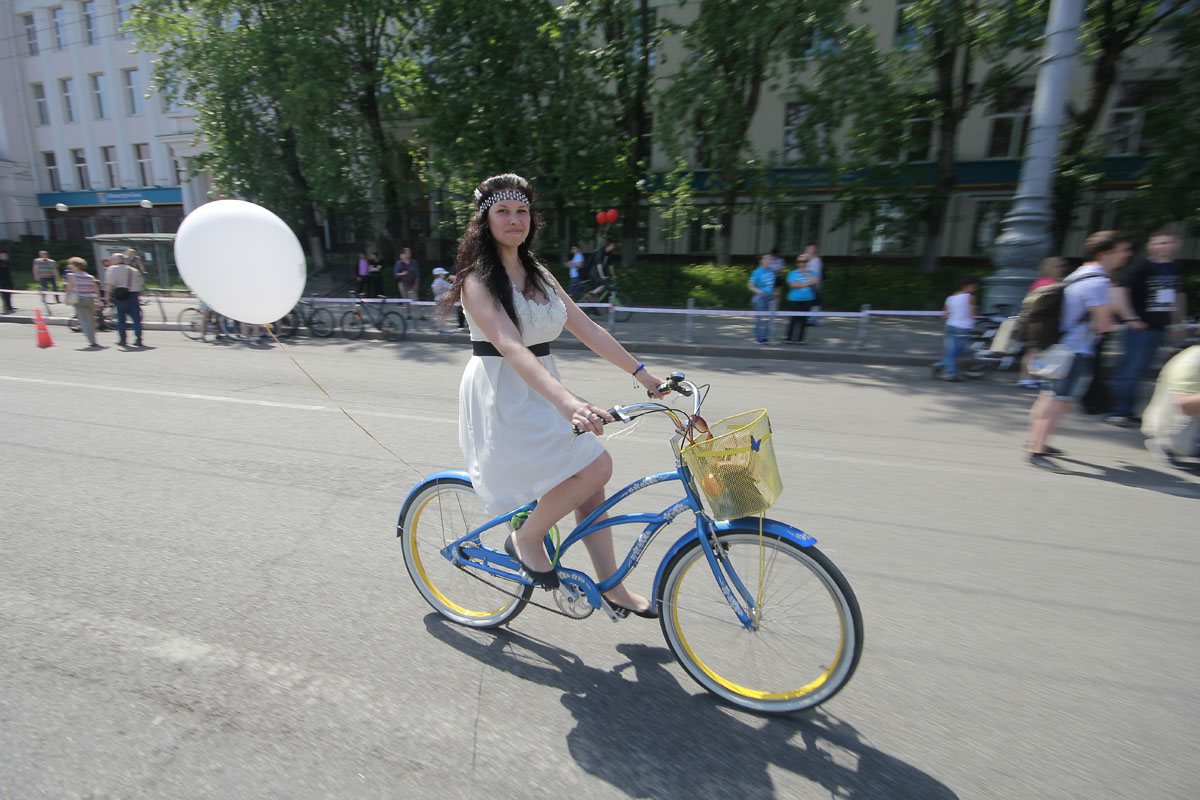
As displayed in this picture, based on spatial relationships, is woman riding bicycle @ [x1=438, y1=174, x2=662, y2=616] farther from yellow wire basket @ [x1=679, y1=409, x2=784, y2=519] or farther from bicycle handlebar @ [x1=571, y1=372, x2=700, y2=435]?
yellow wire basket @ [x1=679, y1=409, x2=784, y2=519]

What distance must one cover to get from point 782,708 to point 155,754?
2.26 meters

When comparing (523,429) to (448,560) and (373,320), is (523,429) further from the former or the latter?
(373,320)

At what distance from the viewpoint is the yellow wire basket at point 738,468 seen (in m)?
2.11

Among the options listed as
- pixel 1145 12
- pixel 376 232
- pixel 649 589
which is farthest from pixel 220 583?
pixel 376 232

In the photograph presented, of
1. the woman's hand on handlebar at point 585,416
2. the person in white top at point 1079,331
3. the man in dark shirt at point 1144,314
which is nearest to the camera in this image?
the woman's hand on handlebar at point 585,416

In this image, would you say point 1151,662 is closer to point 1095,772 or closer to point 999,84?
point 1095,772

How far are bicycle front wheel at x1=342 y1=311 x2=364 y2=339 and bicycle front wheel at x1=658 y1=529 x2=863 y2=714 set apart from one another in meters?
12.7

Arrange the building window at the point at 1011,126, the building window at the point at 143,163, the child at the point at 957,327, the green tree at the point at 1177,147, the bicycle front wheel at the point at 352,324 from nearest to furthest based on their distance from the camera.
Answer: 1. the child at the point at 957,327
2. the green tree at the point at 1177,147
3. the bicycle front wheel at the point at 352,324
4. the building window at the point at 1011,126
5. the building window at the point at 143,163

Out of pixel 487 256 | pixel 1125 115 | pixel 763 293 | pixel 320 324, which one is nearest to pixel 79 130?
pixel 320 324

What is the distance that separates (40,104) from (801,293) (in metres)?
47.6

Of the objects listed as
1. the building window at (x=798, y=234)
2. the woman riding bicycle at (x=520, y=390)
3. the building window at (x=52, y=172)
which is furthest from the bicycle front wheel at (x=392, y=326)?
the building window at (x=52, y=172)

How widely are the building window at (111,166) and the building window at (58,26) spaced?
6.39 m

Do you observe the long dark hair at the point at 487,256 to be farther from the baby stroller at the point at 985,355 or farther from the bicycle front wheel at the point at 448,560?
the baby stroller at the point at 985,355

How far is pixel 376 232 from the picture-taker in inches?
941
